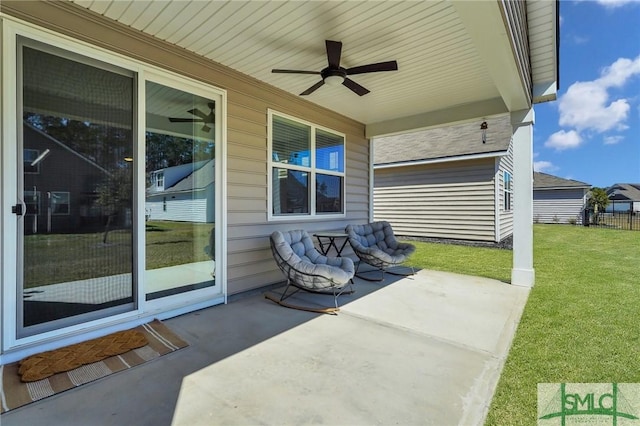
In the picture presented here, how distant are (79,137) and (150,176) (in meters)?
0.67

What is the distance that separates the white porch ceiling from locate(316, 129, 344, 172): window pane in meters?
1.00

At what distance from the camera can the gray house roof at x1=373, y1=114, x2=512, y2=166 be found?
8812mm

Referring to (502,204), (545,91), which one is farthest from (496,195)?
(545,91)

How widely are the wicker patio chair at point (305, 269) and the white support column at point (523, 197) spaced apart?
2.74 metres

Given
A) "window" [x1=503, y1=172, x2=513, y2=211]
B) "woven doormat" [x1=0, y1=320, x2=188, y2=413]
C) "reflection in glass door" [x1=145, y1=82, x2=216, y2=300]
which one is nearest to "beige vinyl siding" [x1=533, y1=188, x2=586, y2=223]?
"window" [x1=503, y1=172, x2=513, y2=211]

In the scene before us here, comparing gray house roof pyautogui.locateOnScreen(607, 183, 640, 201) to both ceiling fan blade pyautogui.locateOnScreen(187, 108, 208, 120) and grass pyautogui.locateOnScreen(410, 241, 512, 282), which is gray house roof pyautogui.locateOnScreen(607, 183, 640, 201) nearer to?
grass pyautogui.locateOnScreen(410, 241, 512, 282)

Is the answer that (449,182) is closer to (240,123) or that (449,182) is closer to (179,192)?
(240,123)

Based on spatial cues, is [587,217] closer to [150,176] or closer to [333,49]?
[333,49]

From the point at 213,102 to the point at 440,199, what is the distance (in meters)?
8.13

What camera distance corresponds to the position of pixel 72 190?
2.67 meters

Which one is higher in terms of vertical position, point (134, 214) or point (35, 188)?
point (35, 188)

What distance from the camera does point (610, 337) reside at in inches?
112

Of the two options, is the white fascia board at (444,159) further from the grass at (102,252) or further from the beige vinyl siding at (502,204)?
the grass at (102,252)

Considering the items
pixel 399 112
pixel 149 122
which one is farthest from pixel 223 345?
pixel 399 112
